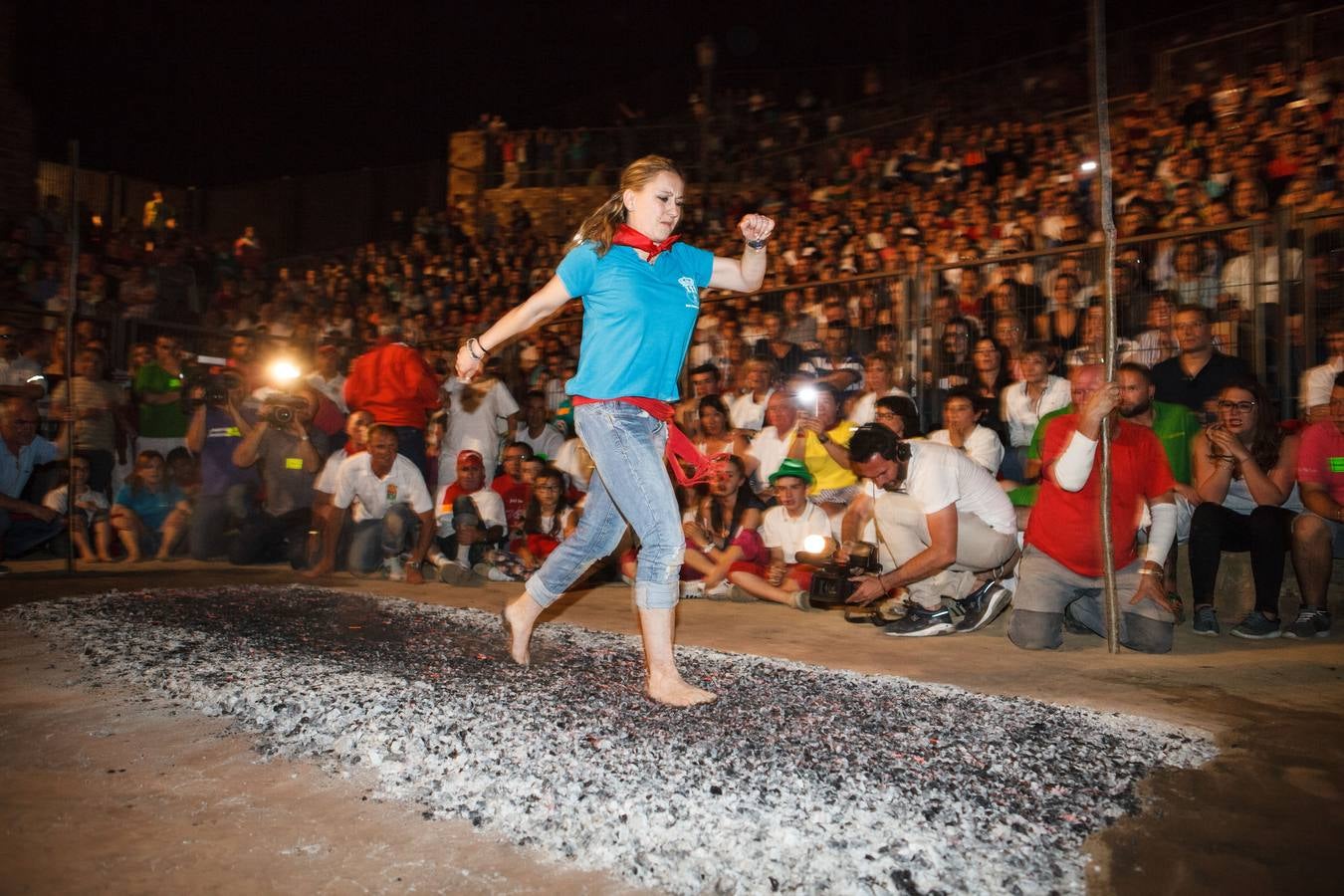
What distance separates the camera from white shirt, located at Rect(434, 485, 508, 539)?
8898 mm

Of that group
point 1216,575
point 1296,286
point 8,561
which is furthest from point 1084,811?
point 8,561

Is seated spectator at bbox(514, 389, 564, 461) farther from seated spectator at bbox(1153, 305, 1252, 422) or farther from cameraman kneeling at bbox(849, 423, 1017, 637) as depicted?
seated spectator at bbox(1153, 305, 1252, 422)

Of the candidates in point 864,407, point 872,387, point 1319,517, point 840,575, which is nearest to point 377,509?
point 864,407

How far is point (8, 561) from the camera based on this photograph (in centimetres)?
938

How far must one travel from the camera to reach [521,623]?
433 cm

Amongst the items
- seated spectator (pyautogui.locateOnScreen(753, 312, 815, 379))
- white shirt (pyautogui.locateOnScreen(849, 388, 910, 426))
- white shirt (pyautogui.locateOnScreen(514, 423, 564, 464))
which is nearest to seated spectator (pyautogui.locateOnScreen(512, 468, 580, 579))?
white shirt (pyautogui.locateOnScreen(514, 423, 564, 464))

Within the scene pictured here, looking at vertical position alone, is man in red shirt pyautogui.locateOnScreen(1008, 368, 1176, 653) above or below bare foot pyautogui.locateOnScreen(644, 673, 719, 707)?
above

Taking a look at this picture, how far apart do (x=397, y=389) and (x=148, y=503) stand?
9.96 feet

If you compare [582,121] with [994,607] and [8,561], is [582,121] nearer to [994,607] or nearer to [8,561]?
[8,561]

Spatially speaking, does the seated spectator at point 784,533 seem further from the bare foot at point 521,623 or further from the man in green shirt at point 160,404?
the man in green shirt at point 160,404

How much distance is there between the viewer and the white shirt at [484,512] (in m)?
8.90

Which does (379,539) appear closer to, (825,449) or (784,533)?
(784,533)

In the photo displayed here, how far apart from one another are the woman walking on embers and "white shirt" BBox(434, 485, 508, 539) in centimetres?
509

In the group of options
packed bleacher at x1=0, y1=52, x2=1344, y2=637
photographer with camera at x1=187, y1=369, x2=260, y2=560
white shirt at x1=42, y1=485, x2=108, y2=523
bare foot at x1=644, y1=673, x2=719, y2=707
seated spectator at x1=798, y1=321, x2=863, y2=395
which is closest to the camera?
bare foot at x1=644, y1=673, x2=719, y2=707
